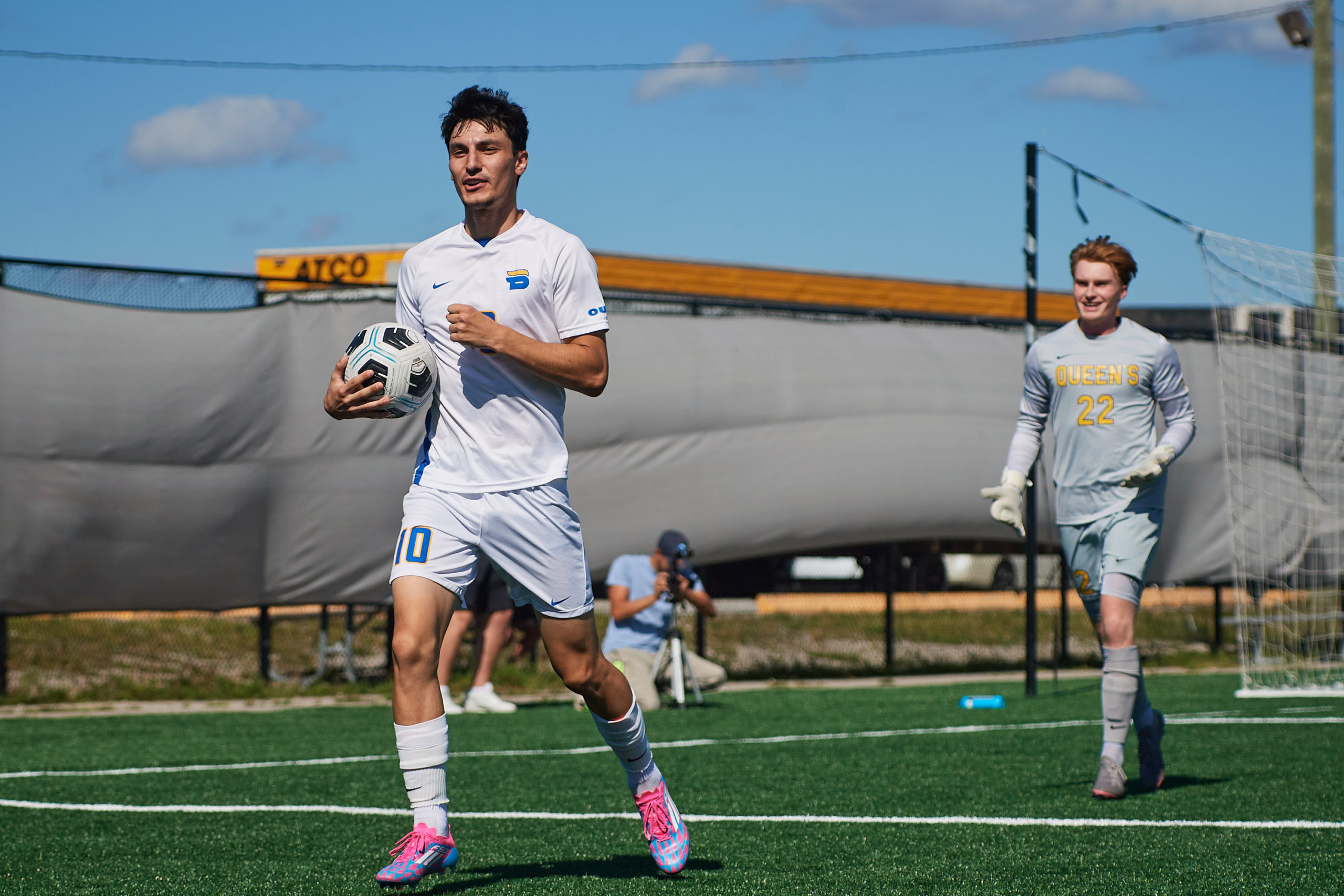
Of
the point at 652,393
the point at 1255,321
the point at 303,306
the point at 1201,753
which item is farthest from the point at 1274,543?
the point at 303,306

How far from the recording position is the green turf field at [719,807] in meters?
4.23

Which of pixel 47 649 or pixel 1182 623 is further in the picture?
pixel 1182 623

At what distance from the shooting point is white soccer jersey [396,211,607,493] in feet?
13.5

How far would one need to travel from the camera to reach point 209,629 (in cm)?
1402

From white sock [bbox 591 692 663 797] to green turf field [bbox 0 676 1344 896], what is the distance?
273 mm

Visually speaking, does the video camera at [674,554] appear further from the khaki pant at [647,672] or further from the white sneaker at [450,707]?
the white sneaker at [450,707]

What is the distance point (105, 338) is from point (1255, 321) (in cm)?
1039

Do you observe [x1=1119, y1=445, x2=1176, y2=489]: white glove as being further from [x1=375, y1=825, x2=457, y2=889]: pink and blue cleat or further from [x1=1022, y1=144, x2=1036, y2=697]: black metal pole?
[x1=1022, y1=144, x2=1036, y2=697]: black metal pole

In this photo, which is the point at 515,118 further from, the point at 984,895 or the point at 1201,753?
the point at 1201,753

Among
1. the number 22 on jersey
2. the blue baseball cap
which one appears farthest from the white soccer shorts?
the blue baseball cap

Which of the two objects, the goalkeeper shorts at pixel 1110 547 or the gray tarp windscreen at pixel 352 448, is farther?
the gray tarp windscreen at pixel 352 448

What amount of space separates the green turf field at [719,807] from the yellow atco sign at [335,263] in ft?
60.2

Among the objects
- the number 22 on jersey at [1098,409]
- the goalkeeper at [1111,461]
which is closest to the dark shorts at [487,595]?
the goalkeeper at [1111,461]

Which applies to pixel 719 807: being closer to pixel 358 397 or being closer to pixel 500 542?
pixel 500 542
